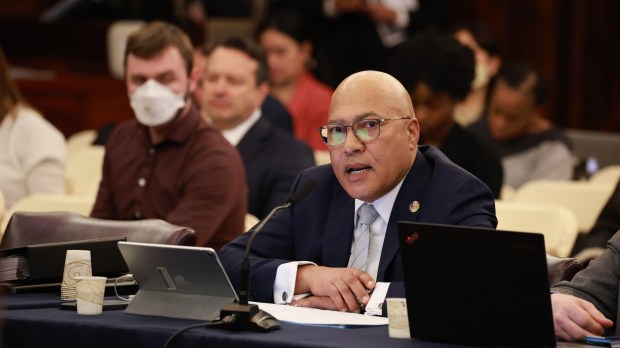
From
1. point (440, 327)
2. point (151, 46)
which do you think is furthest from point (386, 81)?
point (151, 46)

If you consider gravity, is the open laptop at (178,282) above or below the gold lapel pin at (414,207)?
below

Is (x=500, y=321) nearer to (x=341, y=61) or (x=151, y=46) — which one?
(x=151, y=46)

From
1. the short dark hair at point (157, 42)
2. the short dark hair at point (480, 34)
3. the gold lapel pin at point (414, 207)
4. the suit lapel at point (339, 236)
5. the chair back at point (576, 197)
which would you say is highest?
the short dark hair at point (480, 34)

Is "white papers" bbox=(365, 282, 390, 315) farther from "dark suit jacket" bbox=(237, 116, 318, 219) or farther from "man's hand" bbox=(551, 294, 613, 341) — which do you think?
"dark suit jacket" bbox=(237, 116, 318, 219)

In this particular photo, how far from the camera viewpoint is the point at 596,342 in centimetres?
283

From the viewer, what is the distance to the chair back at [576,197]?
5.86m

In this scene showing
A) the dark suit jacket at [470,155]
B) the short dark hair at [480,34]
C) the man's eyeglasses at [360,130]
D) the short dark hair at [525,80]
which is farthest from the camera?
the short dark hair at [480,34]

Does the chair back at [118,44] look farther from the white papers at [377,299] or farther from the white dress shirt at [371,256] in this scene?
the white papers at [377,299]

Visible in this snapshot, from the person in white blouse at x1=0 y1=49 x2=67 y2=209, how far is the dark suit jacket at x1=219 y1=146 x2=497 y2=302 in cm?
238

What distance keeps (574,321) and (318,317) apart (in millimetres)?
621

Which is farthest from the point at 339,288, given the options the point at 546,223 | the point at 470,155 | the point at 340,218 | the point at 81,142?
the point at 81,142

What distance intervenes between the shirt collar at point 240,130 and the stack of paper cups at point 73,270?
271 centimetres

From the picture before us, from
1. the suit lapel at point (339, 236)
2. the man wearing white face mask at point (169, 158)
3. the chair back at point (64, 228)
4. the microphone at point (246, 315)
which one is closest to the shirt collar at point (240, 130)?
the man wearing white face mask at point (169, 158)

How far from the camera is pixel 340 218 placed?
366 cm
